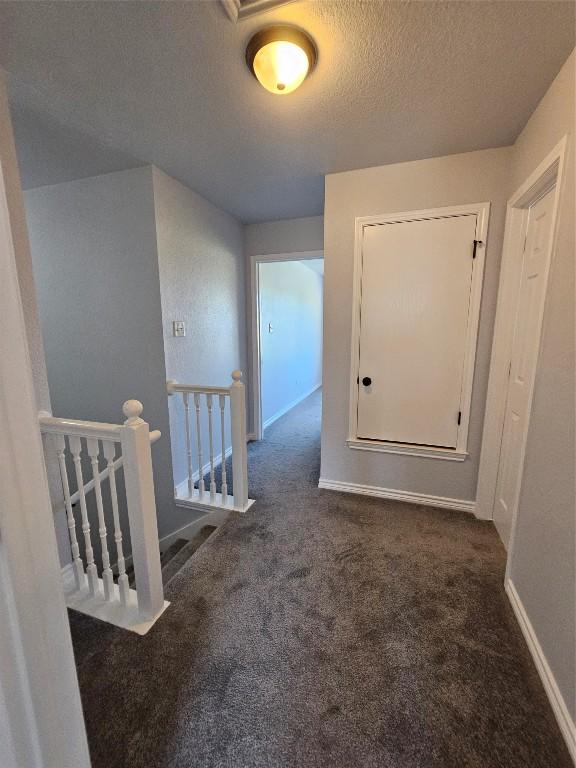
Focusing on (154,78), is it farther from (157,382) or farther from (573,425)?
(573,425)

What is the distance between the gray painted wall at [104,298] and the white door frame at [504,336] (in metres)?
2.28

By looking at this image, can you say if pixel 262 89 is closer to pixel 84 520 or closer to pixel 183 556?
pixel 84 520

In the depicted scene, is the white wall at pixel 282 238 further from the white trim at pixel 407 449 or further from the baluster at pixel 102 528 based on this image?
the baluster at pixel 102 528

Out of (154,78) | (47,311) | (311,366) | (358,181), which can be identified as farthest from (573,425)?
(311,366)

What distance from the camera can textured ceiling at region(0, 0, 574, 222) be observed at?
3.80 ft

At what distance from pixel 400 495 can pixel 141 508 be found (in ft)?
6.15

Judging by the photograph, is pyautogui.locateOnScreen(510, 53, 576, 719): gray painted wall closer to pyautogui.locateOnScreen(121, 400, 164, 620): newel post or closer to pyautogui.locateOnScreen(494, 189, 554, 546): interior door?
pyautogui.locateOnScreen(494, 189, 554, 546): interior door

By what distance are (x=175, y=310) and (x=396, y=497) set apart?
7.35 ft

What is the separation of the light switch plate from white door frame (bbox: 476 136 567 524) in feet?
7.34

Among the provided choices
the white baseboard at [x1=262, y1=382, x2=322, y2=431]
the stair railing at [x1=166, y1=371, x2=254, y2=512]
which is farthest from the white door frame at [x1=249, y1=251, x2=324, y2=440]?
the stair railing at [x1=166, y1=371, x2=254, y2=512]

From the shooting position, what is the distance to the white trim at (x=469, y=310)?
2066mm

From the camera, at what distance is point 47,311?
105 inches

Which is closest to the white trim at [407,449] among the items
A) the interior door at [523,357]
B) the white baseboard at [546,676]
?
the interior door at [523,357]

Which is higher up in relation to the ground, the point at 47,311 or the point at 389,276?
the point at 389,276
